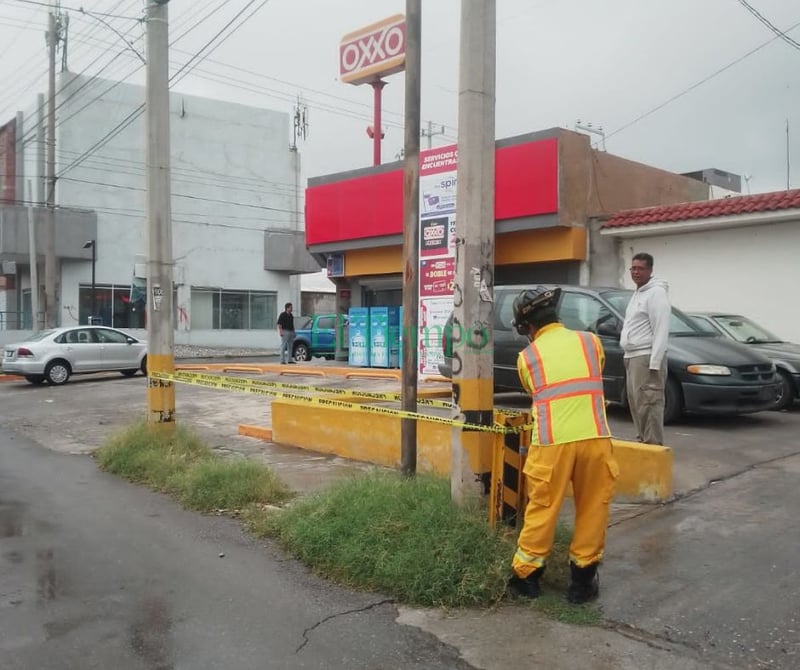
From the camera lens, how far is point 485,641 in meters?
3.90

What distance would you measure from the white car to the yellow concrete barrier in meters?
9.94

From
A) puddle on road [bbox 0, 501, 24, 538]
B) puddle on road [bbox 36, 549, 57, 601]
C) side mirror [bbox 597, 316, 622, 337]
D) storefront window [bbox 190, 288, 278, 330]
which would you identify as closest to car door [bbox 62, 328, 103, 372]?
puddle on road [bbox 0, 501, 24, 538]

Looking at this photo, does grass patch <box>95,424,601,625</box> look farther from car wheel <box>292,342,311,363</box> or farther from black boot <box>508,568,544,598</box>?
car wheel <box>292,342,311,363</box>

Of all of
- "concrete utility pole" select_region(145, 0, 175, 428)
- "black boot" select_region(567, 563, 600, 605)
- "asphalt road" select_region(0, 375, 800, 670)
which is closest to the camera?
"asphalt road" select_region(0, 375, 800, 670)

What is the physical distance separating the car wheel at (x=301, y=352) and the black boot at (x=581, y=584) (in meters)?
21.9

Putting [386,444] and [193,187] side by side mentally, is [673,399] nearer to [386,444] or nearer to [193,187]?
[386,444]

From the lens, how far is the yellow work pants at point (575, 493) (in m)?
4.12

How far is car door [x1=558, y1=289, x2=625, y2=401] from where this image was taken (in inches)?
361

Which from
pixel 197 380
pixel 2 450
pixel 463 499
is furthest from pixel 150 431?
pixel 463 499

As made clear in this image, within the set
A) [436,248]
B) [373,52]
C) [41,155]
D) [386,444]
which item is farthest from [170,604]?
[41,155]

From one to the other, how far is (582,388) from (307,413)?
17.5ft

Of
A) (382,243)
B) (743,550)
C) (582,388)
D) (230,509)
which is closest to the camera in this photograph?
(582,388)

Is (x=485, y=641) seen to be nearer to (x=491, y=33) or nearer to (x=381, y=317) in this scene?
(x=491, y=33)

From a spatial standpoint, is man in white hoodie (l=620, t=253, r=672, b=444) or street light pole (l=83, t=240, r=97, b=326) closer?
man in white hoodie (l=620, t=253, r=672, b=444)
